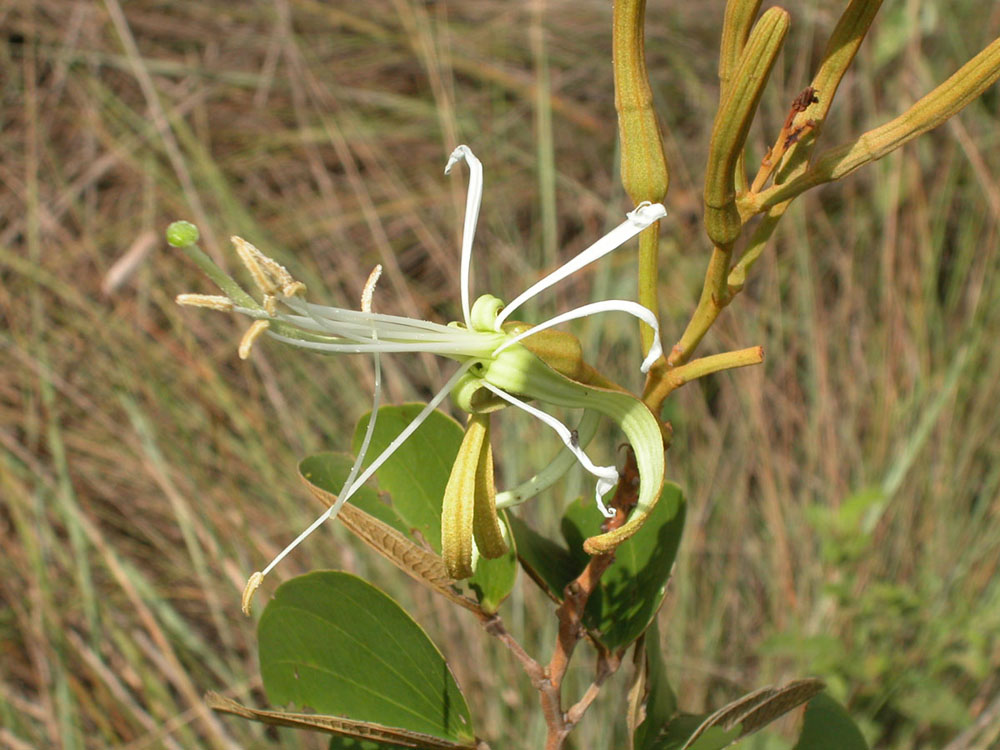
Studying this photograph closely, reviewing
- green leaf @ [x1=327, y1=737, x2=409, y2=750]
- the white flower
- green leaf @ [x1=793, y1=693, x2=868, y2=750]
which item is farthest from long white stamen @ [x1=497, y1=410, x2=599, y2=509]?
green leaf @ [x1=793, y1=693, x2=868, y2=750]

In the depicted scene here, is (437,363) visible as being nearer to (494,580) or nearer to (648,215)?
(494,580)

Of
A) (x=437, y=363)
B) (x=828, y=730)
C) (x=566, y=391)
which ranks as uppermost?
(x=566, y=391)

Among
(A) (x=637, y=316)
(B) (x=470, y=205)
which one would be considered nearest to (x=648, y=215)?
(A) (x=637, y=316)

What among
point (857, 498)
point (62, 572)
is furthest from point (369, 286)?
point (62, 572)

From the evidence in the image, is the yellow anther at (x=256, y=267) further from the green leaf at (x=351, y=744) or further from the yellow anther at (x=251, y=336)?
the green leaf at (x=351, y=744)

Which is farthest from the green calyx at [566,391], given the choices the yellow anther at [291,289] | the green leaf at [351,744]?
the green leaf at [351,744]

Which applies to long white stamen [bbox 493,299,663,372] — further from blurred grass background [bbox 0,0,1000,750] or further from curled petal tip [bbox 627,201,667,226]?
blurred grass background [bbox 0,0,1000,750]
